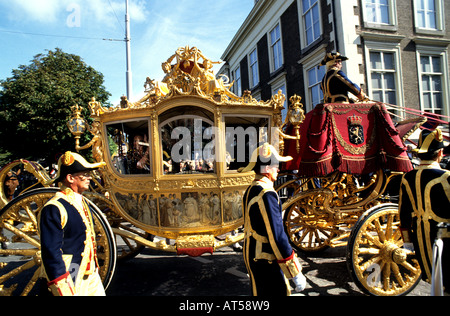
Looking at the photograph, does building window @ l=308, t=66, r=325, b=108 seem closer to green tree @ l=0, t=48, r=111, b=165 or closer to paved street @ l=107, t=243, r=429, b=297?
paved street @ l=107, t=243, r=429, b=297

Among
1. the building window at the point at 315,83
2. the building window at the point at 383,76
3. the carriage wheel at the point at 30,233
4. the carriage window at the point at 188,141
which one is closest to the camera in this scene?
the carriage wheel at the point at 30,233

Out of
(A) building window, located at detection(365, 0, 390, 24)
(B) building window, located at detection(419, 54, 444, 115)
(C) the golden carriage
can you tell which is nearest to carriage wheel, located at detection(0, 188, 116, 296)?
(C) the golden carriage

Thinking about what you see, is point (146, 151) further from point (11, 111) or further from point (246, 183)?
point (11, 111)

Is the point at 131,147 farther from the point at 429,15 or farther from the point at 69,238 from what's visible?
the point at 429,15

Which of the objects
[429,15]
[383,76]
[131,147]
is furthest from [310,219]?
[429,15]

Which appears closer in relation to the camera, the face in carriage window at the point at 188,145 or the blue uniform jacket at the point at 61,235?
the blue uniform jacket at the point at 61,235

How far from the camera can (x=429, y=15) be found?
10070 millimetres

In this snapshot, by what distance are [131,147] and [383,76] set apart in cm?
926

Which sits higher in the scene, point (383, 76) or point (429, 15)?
point (429, 15)

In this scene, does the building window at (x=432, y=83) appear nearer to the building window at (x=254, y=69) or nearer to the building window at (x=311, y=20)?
the building window at (x=311, y=20)

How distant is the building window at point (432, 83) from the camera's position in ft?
32.6

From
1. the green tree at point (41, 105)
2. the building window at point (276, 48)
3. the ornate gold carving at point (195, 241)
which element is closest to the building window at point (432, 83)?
the building window at point (276, 48)

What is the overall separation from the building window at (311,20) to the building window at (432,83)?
153 inches

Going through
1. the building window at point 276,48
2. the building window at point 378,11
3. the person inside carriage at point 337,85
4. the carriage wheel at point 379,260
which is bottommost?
the carriage wheel at point 379,260
